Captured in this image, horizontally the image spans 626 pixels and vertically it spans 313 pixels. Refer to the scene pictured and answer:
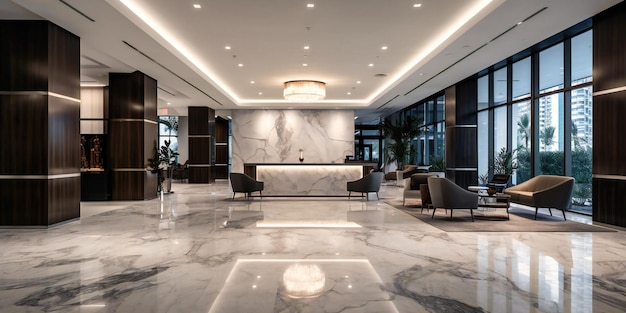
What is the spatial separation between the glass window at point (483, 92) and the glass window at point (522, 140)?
1454 mm

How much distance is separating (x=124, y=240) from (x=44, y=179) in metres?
2.03

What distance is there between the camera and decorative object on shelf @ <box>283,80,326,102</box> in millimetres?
11992

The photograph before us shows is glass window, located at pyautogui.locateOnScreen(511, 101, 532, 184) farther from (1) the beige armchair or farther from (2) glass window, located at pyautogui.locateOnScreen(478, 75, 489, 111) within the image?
(1) the beige armchair

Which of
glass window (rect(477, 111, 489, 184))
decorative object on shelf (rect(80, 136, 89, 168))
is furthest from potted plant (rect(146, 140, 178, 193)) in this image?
glass window (rect(477, 111, 489, 184))

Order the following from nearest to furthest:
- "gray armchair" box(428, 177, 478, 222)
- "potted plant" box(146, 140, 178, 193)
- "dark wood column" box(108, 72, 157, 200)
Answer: "gray armchair" box(428, 177, 478, 222) < "dark wood column" box(108, 72, 157, 200) < "potted plant" box(146, 140, 178, 193)

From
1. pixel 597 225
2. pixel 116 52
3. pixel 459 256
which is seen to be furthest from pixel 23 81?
pixel 597 225

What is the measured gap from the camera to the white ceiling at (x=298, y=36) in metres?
6.25

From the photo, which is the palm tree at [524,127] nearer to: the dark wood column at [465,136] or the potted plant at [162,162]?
the dark wood column at [465,136]

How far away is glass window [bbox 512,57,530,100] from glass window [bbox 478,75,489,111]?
143 cm

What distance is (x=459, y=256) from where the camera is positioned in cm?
471

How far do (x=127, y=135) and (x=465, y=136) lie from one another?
31.8 ft

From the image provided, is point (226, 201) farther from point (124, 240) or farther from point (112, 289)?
point (112, 289)

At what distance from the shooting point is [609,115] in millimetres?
6398

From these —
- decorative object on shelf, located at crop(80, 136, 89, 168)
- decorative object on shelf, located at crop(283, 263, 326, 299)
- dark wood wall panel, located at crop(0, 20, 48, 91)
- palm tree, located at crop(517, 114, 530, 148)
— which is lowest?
decorative object on shelf, located at crop(283, 263, 326, 299)
